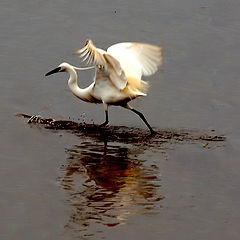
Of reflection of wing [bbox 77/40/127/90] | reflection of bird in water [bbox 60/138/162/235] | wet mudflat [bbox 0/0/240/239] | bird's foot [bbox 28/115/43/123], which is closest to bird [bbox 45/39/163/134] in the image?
reflection of wing [bbox 77/40/127/90]

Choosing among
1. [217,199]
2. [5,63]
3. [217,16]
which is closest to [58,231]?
[217,199]

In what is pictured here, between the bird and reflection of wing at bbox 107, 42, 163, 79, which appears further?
reflection of wing at bbox 107, 42, 163, 79

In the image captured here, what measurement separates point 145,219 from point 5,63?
6.74m

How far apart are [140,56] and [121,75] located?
80cm

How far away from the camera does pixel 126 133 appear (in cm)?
1252

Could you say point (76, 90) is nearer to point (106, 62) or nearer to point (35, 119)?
point (35, 119)

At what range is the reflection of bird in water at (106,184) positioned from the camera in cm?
936

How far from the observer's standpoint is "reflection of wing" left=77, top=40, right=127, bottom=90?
11.2m

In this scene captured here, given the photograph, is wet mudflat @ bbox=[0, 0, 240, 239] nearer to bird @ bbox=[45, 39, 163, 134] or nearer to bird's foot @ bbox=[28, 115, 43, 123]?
bird's foot @ bbox=[28, 115, 43, 123]

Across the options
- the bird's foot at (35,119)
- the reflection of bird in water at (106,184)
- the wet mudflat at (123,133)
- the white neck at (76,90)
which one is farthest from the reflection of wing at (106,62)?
the bird's foot at (35,119)

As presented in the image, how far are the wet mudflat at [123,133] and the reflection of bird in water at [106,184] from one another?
0.01m

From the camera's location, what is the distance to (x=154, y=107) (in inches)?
539

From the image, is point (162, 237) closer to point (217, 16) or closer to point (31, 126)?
point (31, 126)

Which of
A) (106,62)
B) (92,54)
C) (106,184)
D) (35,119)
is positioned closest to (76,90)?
(35,119)
